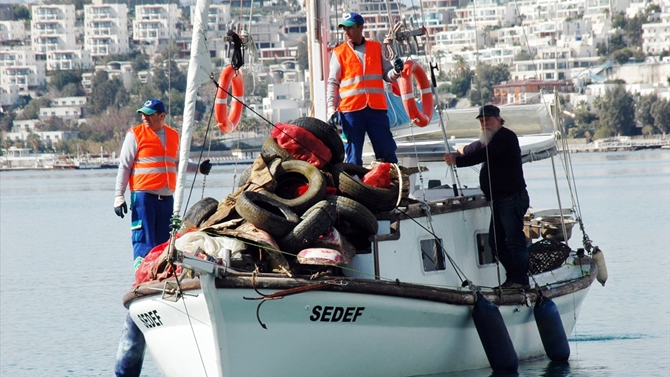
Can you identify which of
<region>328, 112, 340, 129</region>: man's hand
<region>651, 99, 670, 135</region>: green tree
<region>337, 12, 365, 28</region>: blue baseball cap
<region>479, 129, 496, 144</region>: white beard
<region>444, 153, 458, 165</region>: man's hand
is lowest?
<region>651, 99, 670, 135</region>: green tree

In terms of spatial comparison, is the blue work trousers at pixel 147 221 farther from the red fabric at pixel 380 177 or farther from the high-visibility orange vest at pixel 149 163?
the red fabric at pixel 380 177

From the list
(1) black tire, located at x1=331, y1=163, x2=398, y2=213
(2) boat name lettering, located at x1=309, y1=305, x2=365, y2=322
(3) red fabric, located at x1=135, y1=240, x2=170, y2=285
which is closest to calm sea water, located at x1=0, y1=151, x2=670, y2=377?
(2) boat name lettering, located at x1=309, y1=305, x2=365, y2=322

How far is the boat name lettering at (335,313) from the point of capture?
484 inches

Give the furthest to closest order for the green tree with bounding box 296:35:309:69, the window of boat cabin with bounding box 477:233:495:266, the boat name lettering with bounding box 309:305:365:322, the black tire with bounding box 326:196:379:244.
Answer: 1. the green tree with bounding box 296:35:309:69
2. the window of boat cabin with bounding box 477:233:495:266
3. the black tire with bounding box 326:196:379:244
4. the boat name lettering with bounding box 309:305:365:322

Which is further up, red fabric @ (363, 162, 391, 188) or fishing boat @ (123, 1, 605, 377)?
red fabric @ (363, 162, 391, 188)

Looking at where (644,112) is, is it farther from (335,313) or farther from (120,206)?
(335,313)

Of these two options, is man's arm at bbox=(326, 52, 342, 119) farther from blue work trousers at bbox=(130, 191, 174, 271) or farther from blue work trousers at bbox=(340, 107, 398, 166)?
blue work trousers at bbox=(130, 191, 174, 271)

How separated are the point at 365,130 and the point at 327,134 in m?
1.69

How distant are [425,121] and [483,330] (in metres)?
3.74

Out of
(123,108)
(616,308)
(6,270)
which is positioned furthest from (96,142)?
(616,308)

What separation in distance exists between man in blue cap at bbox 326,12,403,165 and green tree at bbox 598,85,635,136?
14882 cm

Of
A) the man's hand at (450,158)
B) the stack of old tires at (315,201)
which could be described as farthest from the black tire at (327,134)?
the man's hand at (450,158)

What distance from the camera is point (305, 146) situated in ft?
44.7

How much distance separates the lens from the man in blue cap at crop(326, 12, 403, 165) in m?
15.2
